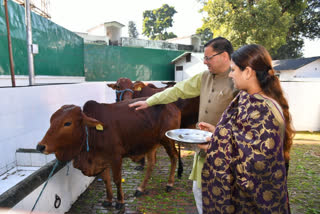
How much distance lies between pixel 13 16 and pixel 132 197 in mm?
4867

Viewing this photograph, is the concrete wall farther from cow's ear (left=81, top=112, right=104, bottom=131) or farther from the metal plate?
the metal plate

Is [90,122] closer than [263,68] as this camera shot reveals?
No

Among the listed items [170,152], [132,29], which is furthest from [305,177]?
[132,29]

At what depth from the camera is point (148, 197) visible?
3758 millimetres

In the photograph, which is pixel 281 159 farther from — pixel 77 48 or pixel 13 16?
pixel 77 48

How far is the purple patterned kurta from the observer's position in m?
1.46

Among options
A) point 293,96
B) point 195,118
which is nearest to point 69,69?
point 195,118

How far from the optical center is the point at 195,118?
5.29 metres

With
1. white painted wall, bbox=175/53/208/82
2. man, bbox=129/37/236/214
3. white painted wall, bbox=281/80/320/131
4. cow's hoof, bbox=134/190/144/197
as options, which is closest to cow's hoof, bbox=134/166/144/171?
cow's hoof, bbox=134/190/144/197

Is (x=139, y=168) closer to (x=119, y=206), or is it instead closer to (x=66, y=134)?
(x=119, y=206)

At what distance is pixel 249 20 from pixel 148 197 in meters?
14.9

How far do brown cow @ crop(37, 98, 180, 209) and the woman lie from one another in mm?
1608

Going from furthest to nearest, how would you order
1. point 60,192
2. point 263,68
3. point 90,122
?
point 60,192 < point 90,122 < point 263,68

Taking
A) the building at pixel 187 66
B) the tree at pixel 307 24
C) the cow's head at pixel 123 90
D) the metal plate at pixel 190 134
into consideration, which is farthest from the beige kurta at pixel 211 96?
the tree at pixel 307 24
